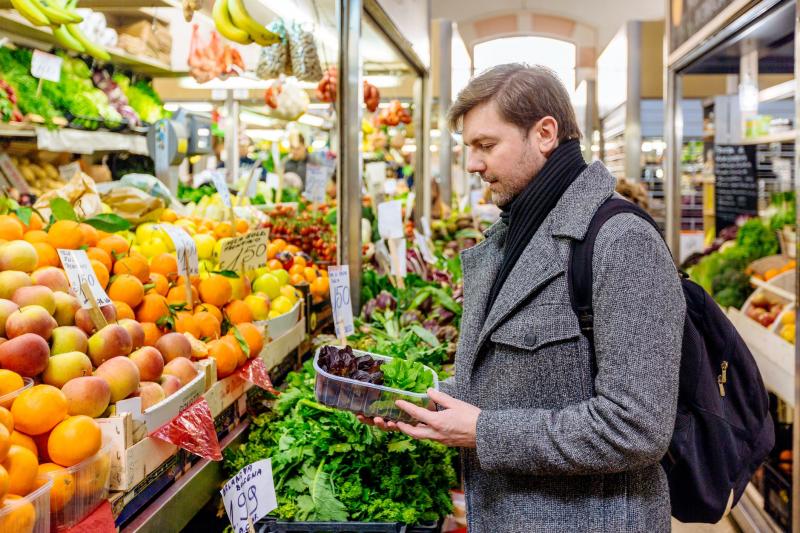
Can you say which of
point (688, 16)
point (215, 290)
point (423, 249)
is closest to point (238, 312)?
point (215, 290)

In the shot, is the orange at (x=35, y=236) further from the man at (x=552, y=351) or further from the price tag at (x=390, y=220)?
the price tag at (x=390, y=220)

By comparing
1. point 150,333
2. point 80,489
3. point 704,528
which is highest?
point 150,333

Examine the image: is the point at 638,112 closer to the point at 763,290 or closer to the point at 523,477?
the point at 763,290

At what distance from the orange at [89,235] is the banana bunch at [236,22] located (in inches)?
65.1

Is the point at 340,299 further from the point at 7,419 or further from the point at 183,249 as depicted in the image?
the point at 7,419

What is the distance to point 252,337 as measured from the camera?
2574 millimetres

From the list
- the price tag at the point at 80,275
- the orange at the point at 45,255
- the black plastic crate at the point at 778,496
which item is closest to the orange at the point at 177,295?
the orange at the point at 45,255

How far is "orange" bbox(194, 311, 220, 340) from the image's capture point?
2.47 meters

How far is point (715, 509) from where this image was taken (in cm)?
167

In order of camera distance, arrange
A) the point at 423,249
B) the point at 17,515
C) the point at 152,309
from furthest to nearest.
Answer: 1. the point at 423,249
2. the point at 152,309
3. the point at 17,515

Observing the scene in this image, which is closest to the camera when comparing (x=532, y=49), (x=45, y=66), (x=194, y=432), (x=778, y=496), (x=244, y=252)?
(x=194, y=432)

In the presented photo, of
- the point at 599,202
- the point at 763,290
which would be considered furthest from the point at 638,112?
the point at 599,202

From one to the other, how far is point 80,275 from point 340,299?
3.36 ft

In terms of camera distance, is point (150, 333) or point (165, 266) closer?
point (150, 333)
